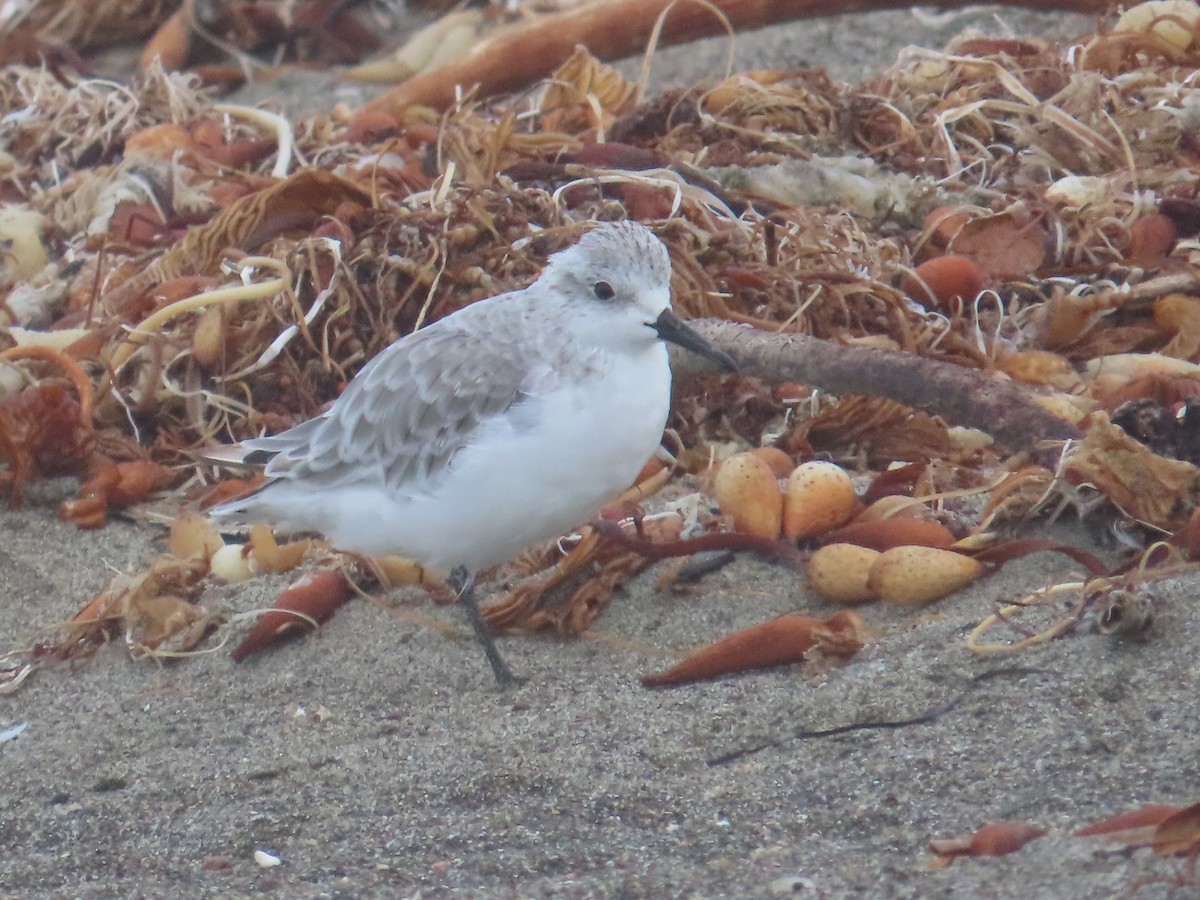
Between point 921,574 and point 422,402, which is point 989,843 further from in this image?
point 422,402

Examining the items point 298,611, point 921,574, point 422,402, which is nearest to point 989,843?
point 921,574

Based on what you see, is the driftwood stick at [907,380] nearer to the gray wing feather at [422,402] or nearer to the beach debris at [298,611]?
the gray wing feather at [422,402]

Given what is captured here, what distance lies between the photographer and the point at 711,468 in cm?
384

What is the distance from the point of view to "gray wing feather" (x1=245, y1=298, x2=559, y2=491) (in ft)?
10.6

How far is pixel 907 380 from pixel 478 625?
1.02 meters

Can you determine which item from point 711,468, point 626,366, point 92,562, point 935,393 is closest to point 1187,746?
point 935,393

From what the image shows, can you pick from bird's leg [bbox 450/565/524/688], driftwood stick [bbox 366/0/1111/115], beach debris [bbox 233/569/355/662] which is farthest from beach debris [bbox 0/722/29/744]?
driftwood stick [bbox 366/0/1111/115]

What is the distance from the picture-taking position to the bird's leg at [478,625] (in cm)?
322

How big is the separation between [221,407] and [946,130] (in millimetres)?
2332

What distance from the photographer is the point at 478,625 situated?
335cm

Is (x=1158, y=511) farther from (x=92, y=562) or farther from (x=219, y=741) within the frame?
(x=92, y=562)

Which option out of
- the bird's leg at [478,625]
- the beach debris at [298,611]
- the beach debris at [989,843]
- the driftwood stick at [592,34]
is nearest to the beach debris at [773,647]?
the bird's leg at [478,625]

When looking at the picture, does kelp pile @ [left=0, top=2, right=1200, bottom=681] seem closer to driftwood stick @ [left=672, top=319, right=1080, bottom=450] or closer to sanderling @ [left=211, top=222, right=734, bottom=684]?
driftwood stick @ [left=672, top=319, right=1080, bottom=450]

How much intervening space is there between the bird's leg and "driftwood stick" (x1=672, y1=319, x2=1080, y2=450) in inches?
29.8
